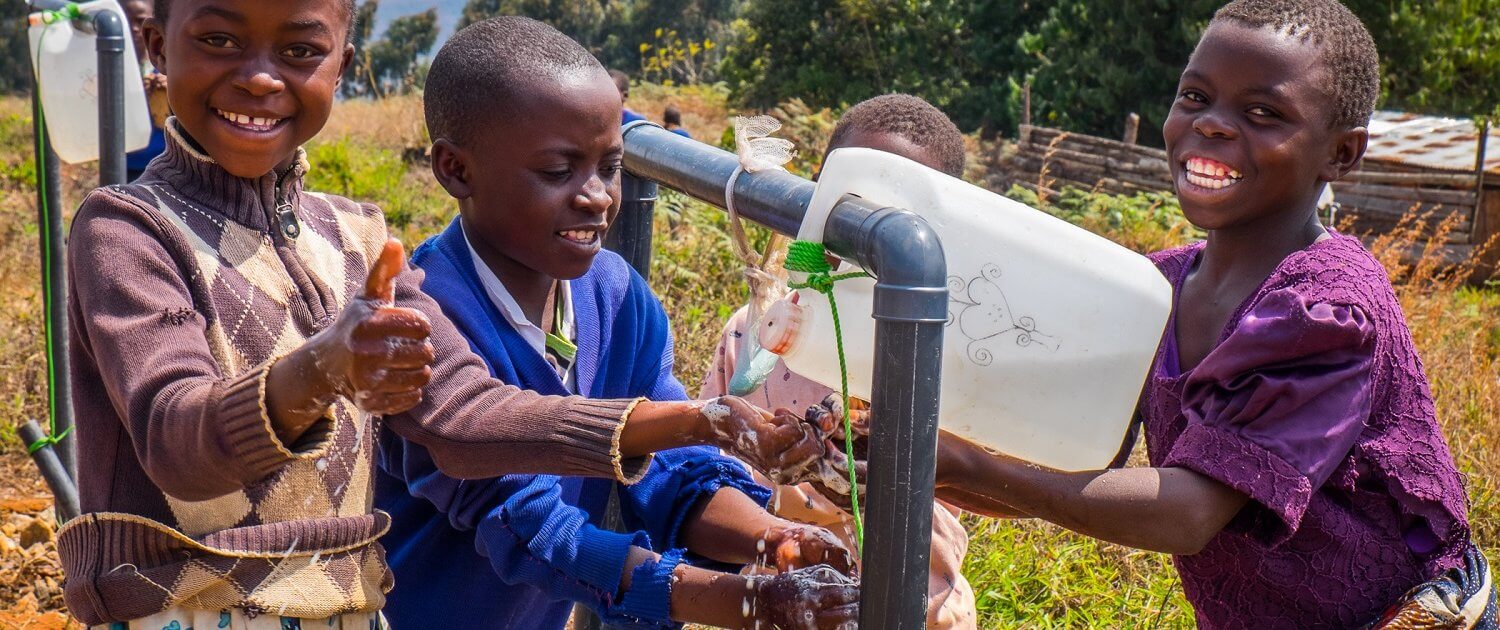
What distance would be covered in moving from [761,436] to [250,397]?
0.48 m

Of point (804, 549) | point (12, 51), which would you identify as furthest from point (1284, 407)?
point (12, 51)

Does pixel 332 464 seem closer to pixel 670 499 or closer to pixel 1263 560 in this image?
pixel 670 499

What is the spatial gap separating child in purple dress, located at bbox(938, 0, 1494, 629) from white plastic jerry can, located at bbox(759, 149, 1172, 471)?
0.15 m

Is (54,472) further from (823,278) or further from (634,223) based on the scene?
(823,278)

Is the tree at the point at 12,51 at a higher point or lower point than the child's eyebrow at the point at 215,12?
lower

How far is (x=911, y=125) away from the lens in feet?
8.01

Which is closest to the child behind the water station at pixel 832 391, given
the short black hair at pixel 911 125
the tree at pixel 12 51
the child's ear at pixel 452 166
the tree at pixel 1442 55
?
the short black hair at pixel 911 125

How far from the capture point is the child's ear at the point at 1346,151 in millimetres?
1867

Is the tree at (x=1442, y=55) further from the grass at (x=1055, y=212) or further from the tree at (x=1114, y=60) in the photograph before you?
the grass at (x=1055, y=212)

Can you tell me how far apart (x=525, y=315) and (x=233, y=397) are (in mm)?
651

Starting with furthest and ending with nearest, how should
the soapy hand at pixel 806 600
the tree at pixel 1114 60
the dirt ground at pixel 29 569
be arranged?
1. the tree at pixel 1114 60
2. the dirt ground at pixel 29 569
3. the soapy hand at pixel 806 600

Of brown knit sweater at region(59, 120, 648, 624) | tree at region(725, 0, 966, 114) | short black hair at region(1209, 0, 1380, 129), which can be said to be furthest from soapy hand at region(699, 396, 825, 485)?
tree at region(725, 0, 966, 114)

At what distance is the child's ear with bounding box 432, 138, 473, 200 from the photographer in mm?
1812

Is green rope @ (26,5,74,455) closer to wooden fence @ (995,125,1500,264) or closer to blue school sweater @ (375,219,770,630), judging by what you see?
blue school sweater @ (375,219,770,630)
